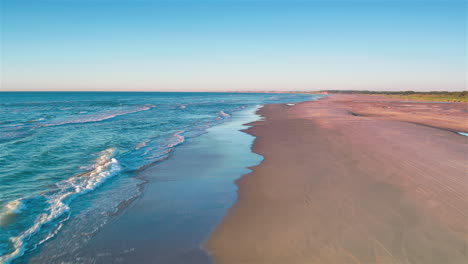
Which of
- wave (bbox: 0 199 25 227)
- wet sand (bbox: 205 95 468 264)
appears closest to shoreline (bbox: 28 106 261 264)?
wet sand (bbox: 205 95 468 264)

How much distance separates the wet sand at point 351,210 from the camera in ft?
14.8

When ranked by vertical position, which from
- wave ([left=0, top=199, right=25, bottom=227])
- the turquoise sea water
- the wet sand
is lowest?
the turquoise sea water

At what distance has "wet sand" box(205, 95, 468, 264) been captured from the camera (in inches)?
177

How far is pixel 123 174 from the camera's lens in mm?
9430

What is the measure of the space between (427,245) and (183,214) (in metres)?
5.00

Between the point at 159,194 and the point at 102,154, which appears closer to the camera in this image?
the point at 159,194

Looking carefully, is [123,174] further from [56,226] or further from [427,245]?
[427,245]

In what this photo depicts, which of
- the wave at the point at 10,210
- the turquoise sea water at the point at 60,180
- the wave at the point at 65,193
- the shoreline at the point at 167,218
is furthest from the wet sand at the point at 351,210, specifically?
the wave at the point at 10,210

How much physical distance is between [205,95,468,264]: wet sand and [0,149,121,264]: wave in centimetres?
372

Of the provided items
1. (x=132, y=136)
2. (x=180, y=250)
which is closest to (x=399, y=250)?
(x=180, y=250)

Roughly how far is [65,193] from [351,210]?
313 inches

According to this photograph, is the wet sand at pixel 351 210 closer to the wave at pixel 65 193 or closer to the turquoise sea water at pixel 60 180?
the turquoise sea water at pixel 60 180

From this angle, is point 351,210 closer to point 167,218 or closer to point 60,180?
point 167,218

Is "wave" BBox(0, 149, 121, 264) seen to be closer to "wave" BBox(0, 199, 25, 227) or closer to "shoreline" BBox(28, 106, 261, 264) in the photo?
"wave" BBox(0, 199, 25, 227)
